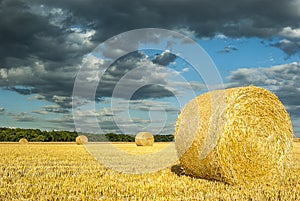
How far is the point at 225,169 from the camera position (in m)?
7.77

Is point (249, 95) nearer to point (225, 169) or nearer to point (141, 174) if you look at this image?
point (225, 169)

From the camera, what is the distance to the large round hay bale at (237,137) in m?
7.88

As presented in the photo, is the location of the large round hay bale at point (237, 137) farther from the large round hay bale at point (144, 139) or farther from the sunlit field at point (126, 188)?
the large round hay bale at point (144, 139)

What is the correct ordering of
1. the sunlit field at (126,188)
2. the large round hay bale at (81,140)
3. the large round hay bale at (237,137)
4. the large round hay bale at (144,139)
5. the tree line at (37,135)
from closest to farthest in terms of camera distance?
the sunlit field at (126,188)
the large round hay bale at (237,137)
the large round hay bale at (144,139)
the large round hay bale at (81,140)
the tree line at (37,135)

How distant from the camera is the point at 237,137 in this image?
26.4 ft

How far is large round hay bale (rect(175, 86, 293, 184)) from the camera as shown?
7879 mm

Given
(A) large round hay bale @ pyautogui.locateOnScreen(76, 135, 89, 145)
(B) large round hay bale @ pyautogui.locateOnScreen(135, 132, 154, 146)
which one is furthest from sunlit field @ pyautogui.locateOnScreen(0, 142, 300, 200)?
(A) large round hay bale @ pyautogui.locateOnScreen(76, 135, 89, 145)

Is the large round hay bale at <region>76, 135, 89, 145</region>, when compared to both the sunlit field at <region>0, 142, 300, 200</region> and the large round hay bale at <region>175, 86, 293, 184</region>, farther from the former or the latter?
the large round hay bale at <region>175, 86, 293, 184</region>

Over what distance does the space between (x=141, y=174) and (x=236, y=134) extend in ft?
8.33

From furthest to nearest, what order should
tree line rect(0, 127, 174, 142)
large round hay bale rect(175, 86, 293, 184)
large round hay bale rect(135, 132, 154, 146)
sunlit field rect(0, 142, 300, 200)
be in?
tree line rect(0, 127, 174, 142), large round hay bale rect(135, 132, 154, 146), large round hay bale rect(175, 86, 293, 184), sunlit field rect(0, 142, 300, 200)

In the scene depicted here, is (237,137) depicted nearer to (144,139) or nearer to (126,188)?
(126,188)

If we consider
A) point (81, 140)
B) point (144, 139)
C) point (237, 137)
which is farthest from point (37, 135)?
point (237, 137)

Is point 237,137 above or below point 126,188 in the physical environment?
above

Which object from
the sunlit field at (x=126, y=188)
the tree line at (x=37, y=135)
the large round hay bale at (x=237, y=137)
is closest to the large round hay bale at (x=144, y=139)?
the tree line at (x=37, y=135)
